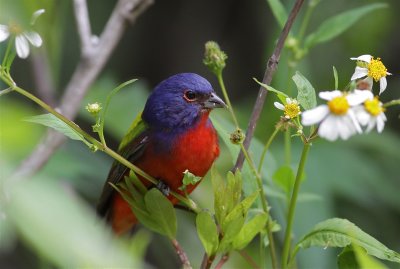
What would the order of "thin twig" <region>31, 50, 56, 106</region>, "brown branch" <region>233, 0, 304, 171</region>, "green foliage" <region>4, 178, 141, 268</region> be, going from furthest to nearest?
"thin twig" <region>31, 50, 56, 106</region> → "brown branch" <region>233, 0, 304, 171</region> → "green foliage" <region>4, 178, 141, 268</region>

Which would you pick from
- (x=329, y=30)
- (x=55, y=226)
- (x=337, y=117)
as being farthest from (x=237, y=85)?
(x=55, y=226)

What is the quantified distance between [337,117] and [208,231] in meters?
0.53

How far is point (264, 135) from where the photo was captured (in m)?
4.58

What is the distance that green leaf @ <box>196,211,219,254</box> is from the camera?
5.93 ft

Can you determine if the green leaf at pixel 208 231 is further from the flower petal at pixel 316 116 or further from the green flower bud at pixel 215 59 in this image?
the green flower bud at pixel 215 59

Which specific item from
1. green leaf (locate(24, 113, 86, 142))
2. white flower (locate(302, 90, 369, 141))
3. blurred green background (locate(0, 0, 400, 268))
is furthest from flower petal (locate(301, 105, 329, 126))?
blurred green background (locate(0, 0, 400, 268))

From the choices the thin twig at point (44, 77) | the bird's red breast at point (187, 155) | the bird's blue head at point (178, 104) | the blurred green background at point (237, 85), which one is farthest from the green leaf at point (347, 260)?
the thin twig at point (44, 77)

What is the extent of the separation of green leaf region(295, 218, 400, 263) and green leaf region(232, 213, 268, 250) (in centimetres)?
18

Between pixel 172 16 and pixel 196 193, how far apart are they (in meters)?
3.13

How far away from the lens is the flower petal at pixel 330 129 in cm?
145

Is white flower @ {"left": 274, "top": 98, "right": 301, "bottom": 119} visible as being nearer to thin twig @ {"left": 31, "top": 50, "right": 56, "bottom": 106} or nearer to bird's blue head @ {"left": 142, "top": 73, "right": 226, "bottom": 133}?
bird's blue head @ {"left": 142, "top": 73, "right": 226, "bottom": 133}

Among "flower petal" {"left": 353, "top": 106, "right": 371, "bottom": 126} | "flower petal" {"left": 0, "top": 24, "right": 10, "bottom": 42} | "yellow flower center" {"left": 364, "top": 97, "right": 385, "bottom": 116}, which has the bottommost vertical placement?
"flower petal" {"left": 353, "top": 106, "right": 371, "bottom": 126}

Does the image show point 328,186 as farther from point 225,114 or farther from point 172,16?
point 172,16

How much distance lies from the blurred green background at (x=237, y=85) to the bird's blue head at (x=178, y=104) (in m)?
0.50
